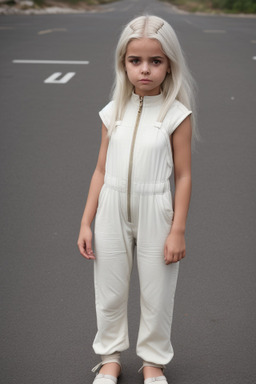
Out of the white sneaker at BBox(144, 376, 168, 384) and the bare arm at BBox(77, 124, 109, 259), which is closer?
the bare arm at BBox(77, 124, 109, 259)

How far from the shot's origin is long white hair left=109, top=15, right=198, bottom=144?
2229mm

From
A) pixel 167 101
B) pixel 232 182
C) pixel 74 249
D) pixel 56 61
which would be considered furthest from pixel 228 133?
pixel 56 61

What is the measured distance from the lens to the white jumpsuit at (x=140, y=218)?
2322 millimetres

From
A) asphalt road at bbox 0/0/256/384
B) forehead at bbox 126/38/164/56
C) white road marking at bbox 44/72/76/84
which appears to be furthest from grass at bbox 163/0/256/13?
forehead at bbox 126/38/164/56

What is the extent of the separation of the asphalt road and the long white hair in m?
0.70

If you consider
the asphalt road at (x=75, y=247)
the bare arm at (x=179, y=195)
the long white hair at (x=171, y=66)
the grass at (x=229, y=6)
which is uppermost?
the long white hair at (x=171, y=66)

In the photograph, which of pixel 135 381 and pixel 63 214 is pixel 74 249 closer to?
pixel 63 214

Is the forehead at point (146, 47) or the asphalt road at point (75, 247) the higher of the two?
the forehead at point (146, 47)

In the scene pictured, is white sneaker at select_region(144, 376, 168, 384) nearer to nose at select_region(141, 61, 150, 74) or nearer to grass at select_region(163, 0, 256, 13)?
nose at select_region(141, 61, 150, 74)

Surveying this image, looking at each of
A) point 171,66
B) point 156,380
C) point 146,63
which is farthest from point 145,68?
point 156,380

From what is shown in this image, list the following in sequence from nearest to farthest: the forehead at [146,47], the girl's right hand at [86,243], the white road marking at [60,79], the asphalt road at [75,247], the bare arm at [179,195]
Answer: the forehead at [146,47]
the bare arm at [179,195]
the girl's right hand at [86,243]
the asphalt road at [75,247]
the white road marking at [60,79]

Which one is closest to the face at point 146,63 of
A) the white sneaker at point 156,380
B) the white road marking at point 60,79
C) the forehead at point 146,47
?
the forehead at point 146,47

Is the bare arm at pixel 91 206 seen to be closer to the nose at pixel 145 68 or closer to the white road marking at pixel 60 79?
the nose at pixel 145 68

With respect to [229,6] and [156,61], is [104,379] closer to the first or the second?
[156,61]
